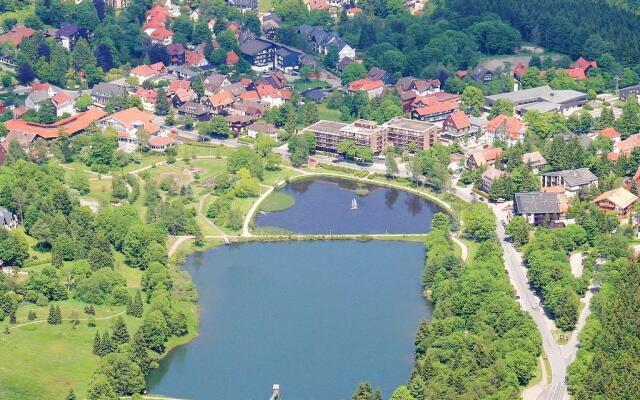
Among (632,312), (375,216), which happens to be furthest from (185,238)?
(632,312)

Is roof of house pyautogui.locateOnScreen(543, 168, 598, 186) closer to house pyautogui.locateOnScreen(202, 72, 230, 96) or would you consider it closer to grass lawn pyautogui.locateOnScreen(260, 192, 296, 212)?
grass lawn pyautogui.locateOnScreen(260, 192, 296, 212)

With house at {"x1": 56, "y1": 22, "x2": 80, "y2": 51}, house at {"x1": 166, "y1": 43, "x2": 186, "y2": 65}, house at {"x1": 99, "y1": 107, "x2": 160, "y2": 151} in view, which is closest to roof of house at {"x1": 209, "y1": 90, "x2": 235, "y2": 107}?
house at {"x1": 99, "y1": 107, "x2": 160, "y2": 151}

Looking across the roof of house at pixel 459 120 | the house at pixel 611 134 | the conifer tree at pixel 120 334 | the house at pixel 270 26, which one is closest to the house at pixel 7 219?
the conifer tree at pixel 120 334

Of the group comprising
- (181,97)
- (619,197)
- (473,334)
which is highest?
(473,334)

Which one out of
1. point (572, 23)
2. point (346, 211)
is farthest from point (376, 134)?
point (572, 23)

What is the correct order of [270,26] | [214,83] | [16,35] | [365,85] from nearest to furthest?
[214,83] < [365,85] < [16,35] < [270,26]

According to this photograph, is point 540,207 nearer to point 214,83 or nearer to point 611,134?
point 611,134
